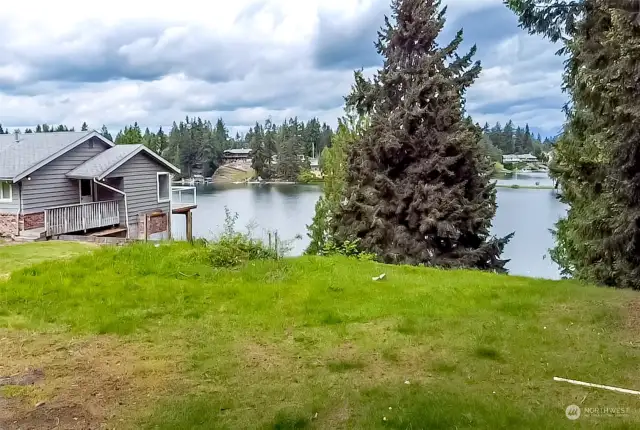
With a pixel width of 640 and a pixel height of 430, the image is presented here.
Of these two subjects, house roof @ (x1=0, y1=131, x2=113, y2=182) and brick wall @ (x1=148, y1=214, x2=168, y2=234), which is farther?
brick wall @ (x1=148, y1=214, x2=168, y2=234)

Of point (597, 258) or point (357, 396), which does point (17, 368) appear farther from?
point (597, 258)

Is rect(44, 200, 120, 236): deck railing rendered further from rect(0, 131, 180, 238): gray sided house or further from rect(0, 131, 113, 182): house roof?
rect(0, 131, 113, 182): house roof

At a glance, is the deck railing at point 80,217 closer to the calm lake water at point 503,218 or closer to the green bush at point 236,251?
the calm lake water at point 503,218

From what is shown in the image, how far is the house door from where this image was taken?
15.7 metres

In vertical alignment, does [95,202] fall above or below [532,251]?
above

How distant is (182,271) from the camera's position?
6359 mm

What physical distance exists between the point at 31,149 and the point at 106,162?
7.14 feet

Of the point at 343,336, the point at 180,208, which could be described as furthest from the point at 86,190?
the point at 343,336

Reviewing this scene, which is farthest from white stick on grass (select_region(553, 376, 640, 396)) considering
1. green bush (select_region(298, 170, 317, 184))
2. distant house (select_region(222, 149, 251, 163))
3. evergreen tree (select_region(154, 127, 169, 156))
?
distant house (select_region(222, 149, 251, 163))

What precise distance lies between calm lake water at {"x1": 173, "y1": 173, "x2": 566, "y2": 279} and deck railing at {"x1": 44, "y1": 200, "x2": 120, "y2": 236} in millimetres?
2511

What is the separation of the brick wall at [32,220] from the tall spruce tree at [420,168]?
28.0 feet

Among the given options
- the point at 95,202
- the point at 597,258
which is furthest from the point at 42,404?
the point at 95,202

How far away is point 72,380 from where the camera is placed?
3277 mm

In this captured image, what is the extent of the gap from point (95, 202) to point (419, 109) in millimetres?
10366
